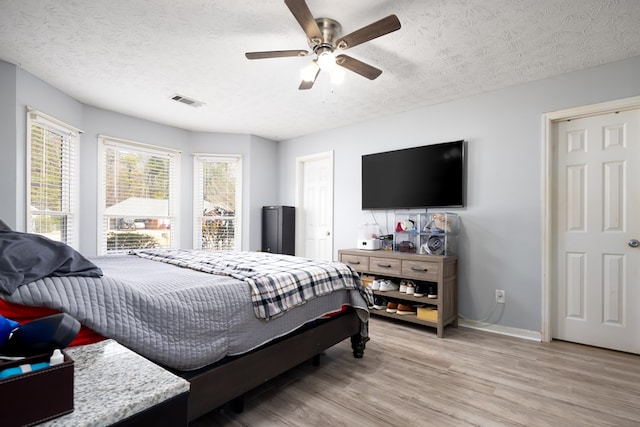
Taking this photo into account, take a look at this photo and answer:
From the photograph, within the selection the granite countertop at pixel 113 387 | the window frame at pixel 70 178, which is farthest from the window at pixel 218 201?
the granite countertop at pixel 113 387

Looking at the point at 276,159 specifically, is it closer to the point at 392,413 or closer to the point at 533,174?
the point at 533,174

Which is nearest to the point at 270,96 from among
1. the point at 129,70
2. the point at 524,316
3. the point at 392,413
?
the point at 129,70

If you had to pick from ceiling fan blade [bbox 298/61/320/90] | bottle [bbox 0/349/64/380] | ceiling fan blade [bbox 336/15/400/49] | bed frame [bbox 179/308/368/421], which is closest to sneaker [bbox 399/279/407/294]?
bed frame [bbox 179/308/368/421]

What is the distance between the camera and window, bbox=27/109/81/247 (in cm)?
301

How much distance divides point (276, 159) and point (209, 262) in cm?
336

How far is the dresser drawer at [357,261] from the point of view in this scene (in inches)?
139

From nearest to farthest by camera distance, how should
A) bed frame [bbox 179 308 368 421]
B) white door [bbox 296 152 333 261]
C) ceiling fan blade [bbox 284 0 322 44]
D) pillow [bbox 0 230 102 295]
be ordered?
pillow [bbox 0 230 102 295]
bed frame [bbox 179 308 368 421]
ceiling fan blade [bbox 284 0 322 44]
white door [bbox 296 152 333 261]

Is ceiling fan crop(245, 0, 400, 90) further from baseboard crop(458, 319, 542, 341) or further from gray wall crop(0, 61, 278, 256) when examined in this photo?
baseboard crop(458, 319, 542, 341)

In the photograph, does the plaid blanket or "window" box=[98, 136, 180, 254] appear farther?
"window" box=[98, 136, 180, 254]

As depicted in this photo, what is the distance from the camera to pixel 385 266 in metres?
3.37

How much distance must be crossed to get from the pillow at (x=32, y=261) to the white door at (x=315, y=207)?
3442 millimetres

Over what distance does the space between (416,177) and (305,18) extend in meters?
2.31

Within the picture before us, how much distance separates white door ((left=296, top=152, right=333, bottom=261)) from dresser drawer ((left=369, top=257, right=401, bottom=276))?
1.16 meters

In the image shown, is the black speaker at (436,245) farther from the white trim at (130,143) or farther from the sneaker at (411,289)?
the white trim at (130,143)
